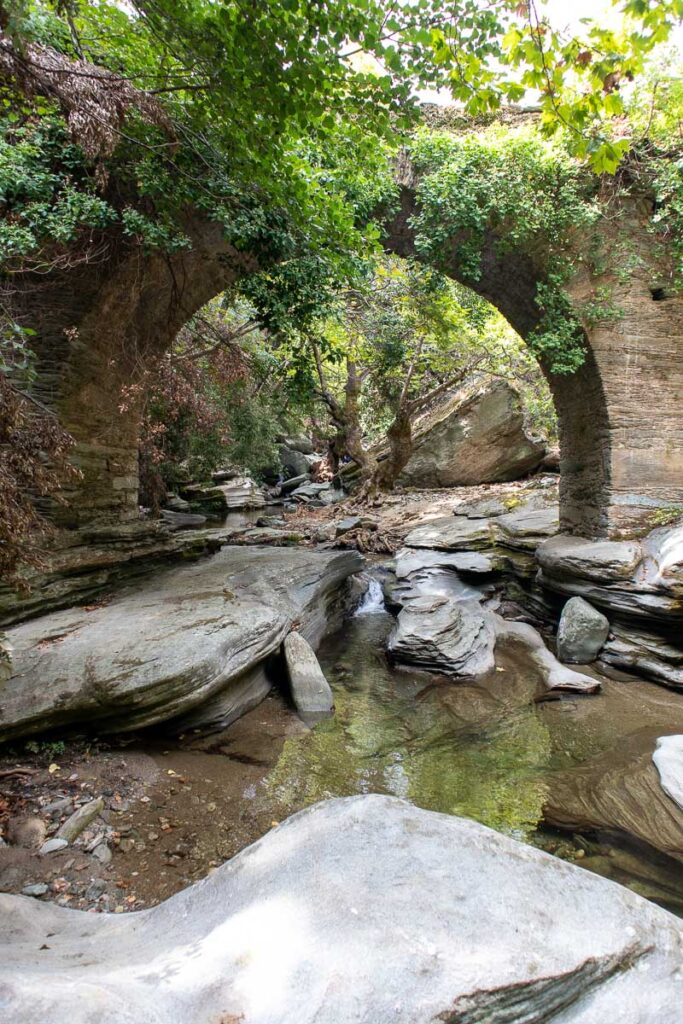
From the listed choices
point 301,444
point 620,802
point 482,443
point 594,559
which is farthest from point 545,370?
point 301,444

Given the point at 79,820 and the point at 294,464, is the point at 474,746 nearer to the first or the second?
the point at 79,820

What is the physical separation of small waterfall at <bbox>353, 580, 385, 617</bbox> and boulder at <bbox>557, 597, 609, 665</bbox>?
9.45ft

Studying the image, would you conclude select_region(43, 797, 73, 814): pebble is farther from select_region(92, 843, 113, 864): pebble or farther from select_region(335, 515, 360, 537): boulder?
select_region(335, 515, 360, 537): boulder

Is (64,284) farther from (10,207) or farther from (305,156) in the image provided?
(305,156)

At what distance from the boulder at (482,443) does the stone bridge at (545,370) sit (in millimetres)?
6765

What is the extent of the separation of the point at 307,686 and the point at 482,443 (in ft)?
34.3

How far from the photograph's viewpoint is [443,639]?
586 centimetres

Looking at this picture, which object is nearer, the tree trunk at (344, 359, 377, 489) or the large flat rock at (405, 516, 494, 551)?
the large flat rock at (405, 516, 494, 551)

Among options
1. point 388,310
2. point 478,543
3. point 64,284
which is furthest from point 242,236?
point 388,310

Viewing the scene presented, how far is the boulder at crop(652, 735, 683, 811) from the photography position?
9.97ft

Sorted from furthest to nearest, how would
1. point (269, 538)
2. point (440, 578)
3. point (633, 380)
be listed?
point (269, 538), point (440, 578), point (633, 380)

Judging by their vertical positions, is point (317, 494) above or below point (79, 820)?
above

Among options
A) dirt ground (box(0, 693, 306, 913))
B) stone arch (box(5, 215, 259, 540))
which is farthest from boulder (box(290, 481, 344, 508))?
dirt ground (box(0, 693, 306, 913))

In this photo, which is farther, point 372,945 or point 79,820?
point 79,820
